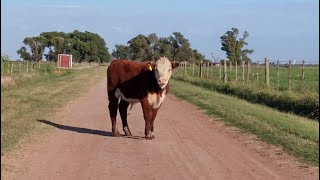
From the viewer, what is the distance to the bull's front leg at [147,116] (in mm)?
10909

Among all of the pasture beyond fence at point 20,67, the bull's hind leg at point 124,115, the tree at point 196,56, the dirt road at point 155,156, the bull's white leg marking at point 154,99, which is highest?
the tree at point 196,56

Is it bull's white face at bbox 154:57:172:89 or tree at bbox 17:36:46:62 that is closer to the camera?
bull's white face at bbox 154:57:172:89

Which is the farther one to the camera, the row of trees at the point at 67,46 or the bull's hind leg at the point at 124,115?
the row of trees at the point at 67,46

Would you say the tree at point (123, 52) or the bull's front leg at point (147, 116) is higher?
the tree at point (123, 52)

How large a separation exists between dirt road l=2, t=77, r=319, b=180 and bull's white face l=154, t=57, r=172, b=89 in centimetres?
132

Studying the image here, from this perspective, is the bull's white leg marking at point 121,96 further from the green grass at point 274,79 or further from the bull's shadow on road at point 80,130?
the green grass at point 274,79

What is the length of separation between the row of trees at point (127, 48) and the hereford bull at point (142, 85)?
548 inches

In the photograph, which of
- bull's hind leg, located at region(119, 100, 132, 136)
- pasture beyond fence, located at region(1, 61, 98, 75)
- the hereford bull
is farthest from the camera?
pasture beyond fence, located at region(1, 61, 98, 75)

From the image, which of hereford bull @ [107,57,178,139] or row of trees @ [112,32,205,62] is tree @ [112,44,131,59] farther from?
hereford bull @ [107,57,178,139]

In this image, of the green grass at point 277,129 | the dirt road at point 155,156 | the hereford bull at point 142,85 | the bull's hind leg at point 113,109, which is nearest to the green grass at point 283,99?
the green grass at point 277,129

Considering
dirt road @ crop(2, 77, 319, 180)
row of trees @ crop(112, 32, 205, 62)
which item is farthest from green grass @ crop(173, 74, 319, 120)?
row of trees @ crop(112, 32, 205, 62)

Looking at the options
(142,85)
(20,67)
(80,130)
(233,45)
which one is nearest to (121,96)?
(142,85)

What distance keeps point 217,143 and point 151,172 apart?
3175 mm

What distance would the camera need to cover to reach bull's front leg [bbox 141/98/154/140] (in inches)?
430
